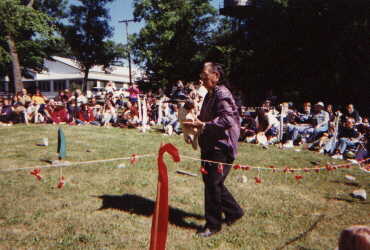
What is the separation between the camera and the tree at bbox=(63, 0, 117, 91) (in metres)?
38.5

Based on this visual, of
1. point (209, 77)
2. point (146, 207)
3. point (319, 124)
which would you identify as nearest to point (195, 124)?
point (209, 77)

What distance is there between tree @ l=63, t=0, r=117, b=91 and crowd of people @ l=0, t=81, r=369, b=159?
21992mm

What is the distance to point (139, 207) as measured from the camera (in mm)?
4945

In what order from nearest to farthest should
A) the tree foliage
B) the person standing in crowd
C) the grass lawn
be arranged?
the person standing in crowd → the grass lawn → the tree foliage

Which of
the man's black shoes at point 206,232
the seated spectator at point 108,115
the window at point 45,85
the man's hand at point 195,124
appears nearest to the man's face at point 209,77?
the man's hand at point 195,124

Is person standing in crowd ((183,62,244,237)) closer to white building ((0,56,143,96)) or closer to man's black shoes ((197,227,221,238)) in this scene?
man's black shoes ((197,227,221,238))

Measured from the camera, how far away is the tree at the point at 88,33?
126 feet

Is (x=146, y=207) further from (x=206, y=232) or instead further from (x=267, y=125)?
(x=267, y=125)

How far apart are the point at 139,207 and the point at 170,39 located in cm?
3455

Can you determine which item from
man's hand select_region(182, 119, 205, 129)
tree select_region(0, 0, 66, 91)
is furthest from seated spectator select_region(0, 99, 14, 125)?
man's hand select_region(182, 119, 205, 129)

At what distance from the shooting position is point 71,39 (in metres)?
38.5

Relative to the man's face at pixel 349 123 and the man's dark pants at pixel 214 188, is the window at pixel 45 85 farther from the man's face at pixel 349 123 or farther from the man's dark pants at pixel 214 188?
the man's dark pants at pixel 214 188

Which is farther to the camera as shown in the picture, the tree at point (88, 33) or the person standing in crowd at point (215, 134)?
the tree at point (88, 33)

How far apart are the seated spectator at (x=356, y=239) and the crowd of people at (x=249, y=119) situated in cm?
345
